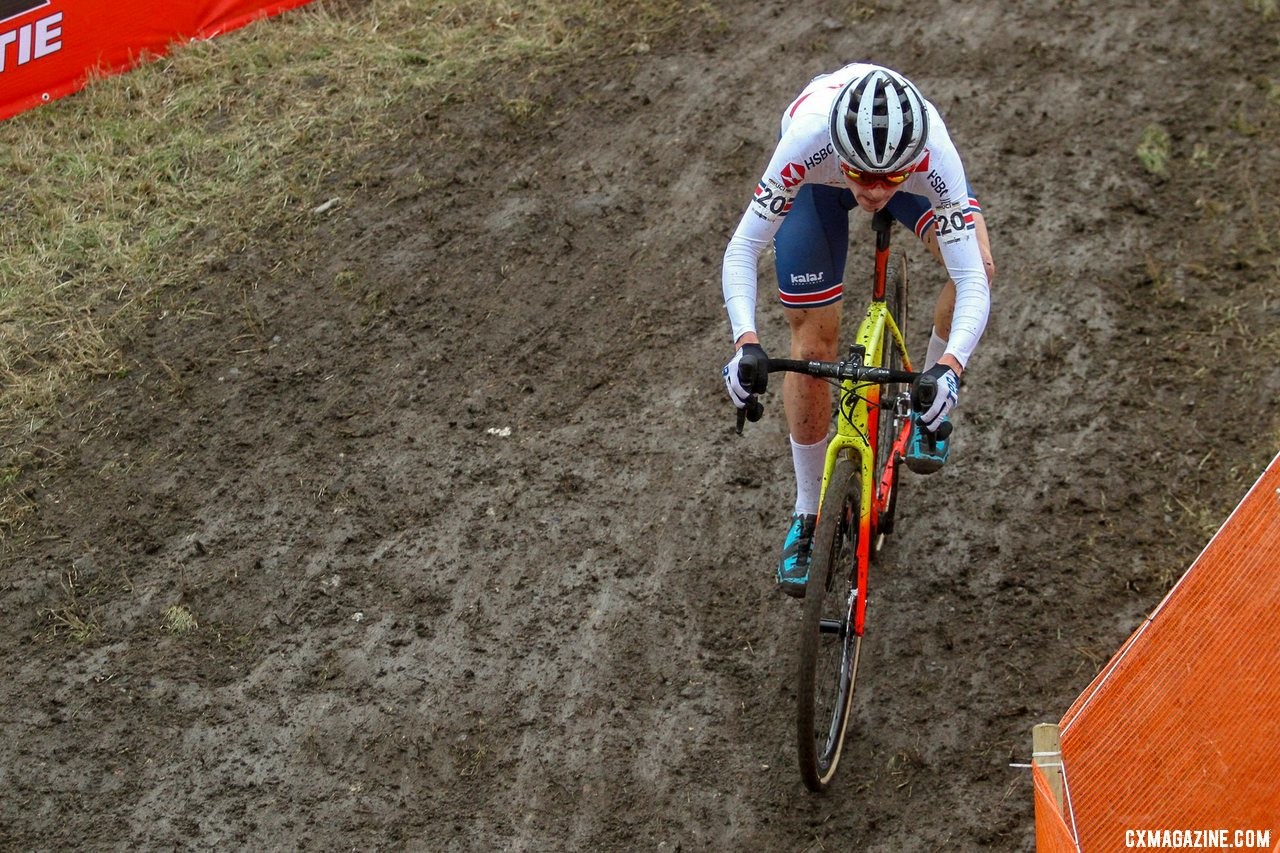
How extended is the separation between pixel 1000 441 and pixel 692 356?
6.03ft

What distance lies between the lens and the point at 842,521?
4.80 m

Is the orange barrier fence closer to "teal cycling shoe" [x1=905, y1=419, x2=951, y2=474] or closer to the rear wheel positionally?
"teal cycling shoe" [x1=905, y1=419, x2=951, y2=474]

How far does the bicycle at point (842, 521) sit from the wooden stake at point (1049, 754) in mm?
843

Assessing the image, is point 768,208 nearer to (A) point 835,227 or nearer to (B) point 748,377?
(A) point 835,227

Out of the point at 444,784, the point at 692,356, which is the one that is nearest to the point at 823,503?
the point at 444,784

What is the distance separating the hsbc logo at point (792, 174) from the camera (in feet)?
15.7

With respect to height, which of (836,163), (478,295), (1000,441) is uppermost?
(836,163)

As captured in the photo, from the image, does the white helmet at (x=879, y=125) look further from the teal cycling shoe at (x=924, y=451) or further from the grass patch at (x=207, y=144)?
the grass patch at (x=207, y=144)

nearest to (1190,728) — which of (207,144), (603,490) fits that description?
(603,490)

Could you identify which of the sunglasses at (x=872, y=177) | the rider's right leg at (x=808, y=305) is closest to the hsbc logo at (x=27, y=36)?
the rider's right leg at (x=808, y=305)

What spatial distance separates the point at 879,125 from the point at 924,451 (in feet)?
5.25

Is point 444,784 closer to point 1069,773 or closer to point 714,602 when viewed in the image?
point 714,602

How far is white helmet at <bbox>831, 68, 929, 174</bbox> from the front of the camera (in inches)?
169

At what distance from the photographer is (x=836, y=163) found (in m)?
4.82
